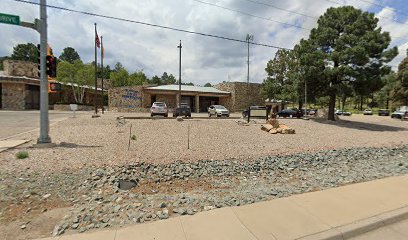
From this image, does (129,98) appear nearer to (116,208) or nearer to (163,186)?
(163,186)

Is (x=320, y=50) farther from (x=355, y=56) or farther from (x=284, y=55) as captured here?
(x=284, y=55)

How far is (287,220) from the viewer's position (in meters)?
4.47

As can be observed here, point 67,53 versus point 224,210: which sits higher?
point 67,53

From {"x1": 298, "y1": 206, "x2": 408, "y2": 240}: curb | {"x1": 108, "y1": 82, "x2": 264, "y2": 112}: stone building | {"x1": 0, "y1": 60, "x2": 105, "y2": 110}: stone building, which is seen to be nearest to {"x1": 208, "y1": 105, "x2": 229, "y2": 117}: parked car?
{"x1": 108, "y1": 82, "x2": 264, "y2": 112}: stone building

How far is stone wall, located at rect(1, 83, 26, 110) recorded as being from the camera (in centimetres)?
3759

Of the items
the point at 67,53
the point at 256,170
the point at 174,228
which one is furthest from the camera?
the point at 67,53

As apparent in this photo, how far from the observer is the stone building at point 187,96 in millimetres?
40875

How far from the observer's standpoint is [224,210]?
15.9 ft

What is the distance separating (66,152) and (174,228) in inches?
281

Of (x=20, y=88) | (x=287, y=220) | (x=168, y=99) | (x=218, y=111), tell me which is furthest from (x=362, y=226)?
(x=20, y=88)

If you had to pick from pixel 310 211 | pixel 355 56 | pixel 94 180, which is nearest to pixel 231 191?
pixel 310 211

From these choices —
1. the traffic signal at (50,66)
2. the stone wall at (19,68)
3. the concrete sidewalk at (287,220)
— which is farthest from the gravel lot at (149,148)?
the stone wall at (19,68)

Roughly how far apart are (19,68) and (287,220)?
174ft

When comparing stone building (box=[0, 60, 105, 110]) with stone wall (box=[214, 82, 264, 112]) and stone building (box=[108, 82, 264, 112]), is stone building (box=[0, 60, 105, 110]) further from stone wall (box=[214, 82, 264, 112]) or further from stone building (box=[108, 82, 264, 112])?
stone wall (box=[214, 82, 264, 112])
